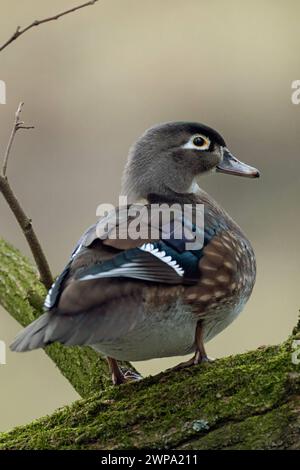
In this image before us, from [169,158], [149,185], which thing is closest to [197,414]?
[149,185]

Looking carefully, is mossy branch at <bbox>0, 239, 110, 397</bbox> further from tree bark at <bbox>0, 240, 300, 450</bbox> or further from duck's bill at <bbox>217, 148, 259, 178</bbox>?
duck's bill at <bbox>217, 148, 259, 178</bbox>

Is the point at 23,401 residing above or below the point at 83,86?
below

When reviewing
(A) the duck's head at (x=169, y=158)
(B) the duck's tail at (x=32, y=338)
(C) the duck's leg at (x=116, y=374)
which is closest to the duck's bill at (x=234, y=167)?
(A) the duck's head at (x=169, y=158)

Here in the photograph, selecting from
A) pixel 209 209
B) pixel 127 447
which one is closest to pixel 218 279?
pixel 209 209

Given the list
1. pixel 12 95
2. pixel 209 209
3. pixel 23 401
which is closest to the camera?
pixel 209 209

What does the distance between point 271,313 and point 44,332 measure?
4.32 metres

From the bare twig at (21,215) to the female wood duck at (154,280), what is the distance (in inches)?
9.0

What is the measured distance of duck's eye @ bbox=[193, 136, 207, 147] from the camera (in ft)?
11.7

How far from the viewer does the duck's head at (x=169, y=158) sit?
3500 millimetres

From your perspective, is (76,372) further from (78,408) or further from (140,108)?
(140,108)

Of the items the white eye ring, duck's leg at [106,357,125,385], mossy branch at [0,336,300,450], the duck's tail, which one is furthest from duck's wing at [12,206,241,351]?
the white eye ring

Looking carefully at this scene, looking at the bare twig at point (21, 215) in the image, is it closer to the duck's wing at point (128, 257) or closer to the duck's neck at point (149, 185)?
the duck's wing at point (128, 257)

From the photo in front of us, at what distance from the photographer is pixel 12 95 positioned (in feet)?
26.0

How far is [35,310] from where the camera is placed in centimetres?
363
